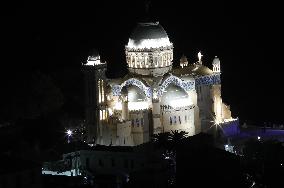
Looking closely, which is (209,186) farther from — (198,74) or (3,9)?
(3,9)

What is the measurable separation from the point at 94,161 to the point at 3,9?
197ft

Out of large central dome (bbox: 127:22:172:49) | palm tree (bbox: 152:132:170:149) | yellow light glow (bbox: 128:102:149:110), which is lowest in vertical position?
palm tree (bbox: 152:132:170:149)

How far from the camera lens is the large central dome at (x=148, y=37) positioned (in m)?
77.2

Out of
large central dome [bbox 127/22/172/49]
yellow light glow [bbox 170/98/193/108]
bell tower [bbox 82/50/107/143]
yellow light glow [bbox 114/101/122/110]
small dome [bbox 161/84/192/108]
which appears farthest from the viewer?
large central dome [bbox 127/22/172/49]

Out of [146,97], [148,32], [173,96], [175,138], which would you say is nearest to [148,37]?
[148,32]

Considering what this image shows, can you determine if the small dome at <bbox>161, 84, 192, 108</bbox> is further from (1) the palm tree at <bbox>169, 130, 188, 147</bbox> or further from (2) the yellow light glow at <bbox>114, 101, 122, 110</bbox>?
(1) the palm tree at <bbox>169, 130, 188, 147</bbox>

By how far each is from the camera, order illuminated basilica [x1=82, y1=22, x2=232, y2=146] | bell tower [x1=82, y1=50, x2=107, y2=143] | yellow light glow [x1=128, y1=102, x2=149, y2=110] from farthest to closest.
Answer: yellow light glow [x1=128, y1=102, x2=149, y2=110] < illuminated basilica [x1=82, y1=22, x2=232, y2=146] < bell tower [x1=82, y1=50, x2=107, y2=143]

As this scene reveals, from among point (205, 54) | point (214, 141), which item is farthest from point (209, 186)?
point (205, 54)

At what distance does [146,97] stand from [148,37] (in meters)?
5.89

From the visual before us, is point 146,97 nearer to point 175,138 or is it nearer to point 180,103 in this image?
point 180,103

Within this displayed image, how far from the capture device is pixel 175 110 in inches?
2950

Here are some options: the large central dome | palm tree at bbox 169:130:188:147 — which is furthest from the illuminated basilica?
palm tree at bbox 169:130:188:147

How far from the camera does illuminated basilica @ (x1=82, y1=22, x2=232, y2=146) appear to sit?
243 feet

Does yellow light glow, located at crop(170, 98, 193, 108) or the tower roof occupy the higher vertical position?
the tower roof
